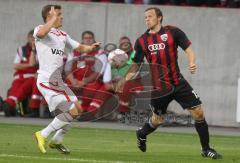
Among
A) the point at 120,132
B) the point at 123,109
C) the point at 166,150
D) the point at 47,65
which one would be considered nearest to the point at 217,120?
the point at 123,109

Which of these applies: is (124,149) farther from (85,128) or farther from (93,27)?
(93,27)

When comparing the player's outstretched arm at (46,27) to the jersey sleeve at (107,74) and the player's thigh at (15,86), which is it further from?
the player's thigh at (15,86)

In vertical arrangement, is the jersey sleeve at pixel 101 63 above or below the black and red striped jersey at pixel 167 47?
below

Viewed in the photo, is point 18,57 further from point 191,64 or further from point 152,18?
point 191,64

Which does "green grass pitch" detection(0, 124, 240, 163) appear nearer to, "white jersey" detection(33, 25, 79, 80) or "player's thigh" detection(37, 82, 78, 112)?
"player's thigh" detection(37, 82, 78, 112)

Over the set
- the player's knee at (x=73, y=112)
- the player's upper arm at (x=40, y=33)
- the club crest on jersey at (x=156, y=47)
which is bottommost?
the player's knee at (x=73, y=112)

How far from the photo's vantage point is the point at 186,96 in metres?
14.3

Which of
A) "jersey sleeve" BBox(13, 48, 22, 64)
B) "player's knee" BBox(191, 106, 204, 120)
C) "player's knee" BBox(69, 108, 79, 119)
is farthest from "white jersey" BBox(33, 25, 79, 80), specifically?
"jersey sleeve" BBox(13, 48, 22, 64)

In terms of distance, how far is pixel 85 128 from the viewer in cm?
2050

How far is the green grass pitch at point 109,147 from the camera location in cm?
1332

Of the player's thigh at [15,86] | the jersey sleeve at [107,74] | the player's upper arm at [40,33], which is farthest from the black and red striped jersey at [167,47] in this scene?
the player's thigh at [15,86]

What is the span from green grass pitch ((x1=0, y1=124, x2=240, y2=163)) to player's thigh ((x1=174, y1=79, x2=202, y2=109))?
2.63 ft

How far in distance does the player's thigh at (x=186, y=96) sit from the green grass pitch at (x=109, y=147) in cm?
80

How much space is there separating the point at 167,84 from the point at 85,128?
19.4 feet
